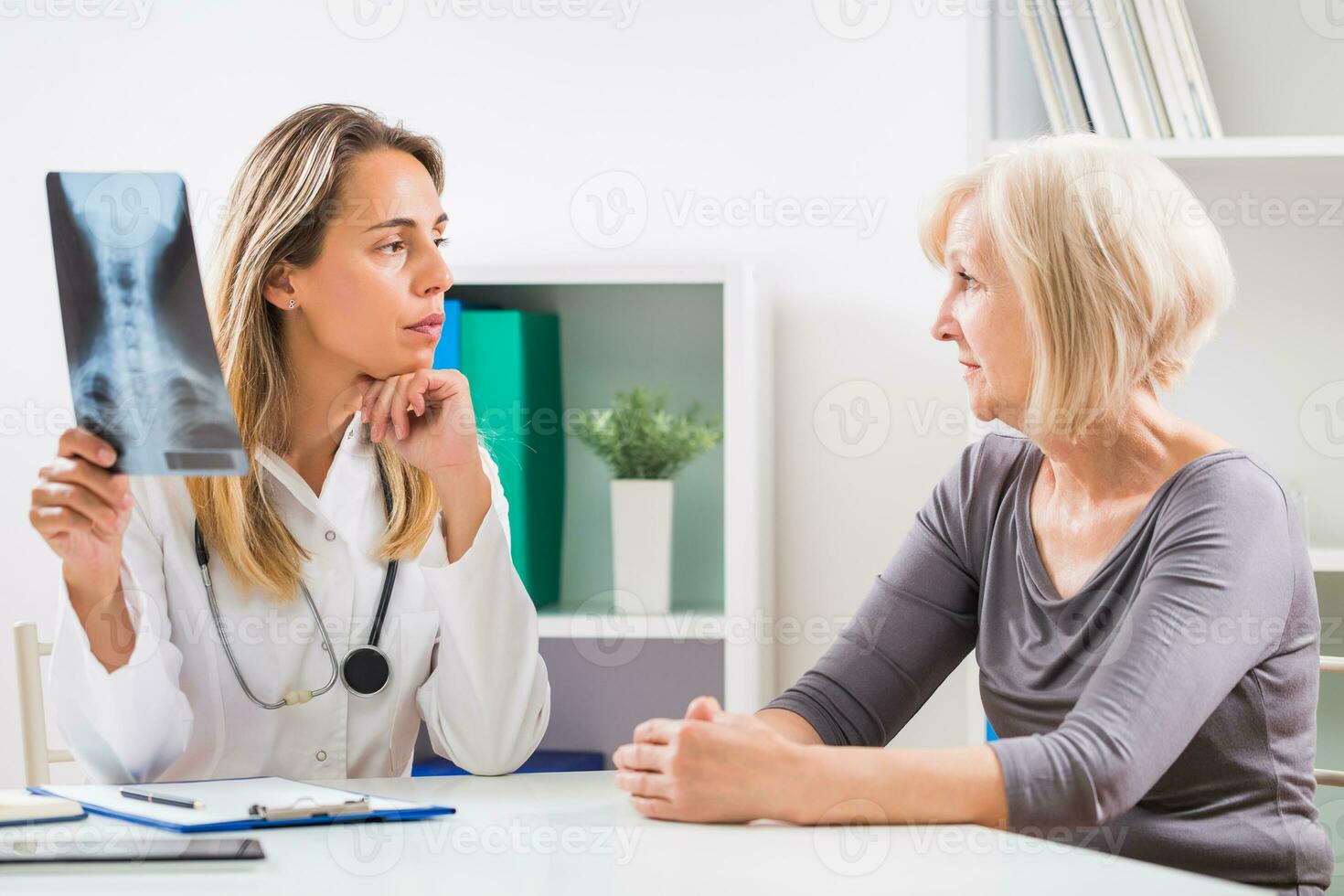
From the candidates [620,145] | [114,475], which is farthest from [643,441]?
[114,475]

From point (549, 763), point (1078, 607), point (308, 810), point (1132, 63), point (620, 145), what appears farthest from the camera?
point (620, 145)

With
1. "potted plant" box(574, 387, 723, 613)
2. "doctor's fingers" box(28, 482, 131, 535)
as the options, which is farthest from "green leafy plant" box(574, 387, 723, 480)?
"doctor's fingers" box(28, 482, 131, 535)

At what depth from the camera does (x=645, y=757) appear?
3.55ft

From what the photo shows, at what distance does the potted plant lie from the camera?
2.23 metres

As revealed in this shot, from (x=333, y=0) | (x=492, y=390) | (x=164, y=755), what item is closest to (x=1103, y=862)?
(x=164, y=755)

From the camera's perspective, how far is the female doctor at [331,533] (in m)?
Result: 1.41

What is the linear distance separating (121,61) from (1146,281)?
2.17 metres

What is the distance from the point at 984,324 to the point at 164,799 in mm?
906

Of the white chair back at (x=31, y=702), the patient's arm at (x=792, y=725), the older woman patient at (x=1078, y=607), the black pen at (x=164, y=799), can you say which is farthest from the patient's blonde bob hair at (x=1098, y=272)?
the white chair back at (x=31, y=702)

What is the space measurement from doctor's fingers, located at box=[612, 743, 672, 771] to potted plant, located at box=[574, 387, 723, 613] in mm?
1117

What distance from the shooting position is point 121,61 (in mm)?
2611

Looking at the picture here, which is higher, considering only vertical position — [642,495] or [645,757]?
[642,495]

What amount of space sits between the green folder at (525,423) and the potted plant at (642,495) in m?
0.11

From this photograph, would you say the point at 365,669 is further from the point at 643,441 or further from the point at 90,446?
the point at 643,441
